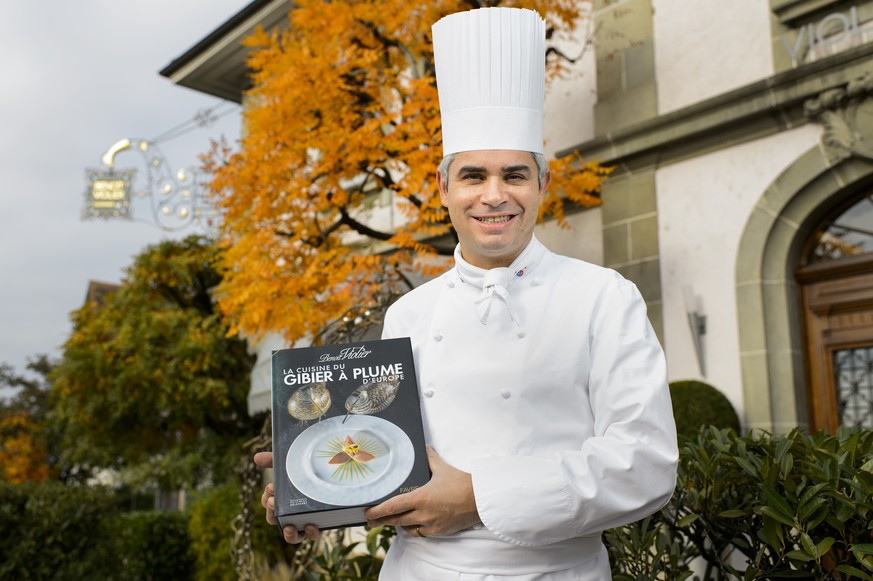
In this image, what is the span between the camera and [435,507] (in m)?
1.52

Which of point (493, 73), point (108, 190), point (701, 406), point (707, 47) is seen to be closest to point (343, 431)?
point (493, 73)

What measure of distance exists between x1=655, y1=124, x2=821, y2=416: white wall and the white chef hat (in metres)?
4.81

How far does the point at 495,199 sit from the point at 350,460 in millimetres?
632

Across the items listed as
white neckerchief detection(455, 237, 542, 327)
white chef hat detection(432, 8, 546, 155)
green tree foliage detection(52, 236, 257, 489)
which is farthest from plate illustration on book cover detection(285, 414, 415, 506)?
green tree foliage detection(52, 236, 257, 489)

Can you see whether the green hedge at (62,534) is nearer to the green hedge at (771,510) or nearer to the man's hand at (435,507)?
the green hedge at (771,510)

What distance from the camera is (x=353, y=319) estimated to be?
4.95 meters

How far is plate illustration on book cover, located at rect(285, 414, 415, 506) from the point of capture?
5.01 feet

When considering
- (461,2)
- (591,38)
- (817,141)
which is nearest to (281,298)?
(461,2)

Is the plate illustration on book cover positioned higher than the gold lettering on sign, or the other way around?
the gold lettering on sign

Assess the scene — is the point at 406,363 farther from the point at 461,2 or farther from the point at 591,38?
the point at 591,38

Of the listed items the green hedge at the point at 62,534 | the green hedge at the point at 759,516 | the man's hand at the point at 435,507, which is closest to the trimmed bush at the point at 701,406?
the green hedge at the point at 759,516

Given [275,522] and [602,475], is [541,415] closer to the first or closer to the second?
[602,475]

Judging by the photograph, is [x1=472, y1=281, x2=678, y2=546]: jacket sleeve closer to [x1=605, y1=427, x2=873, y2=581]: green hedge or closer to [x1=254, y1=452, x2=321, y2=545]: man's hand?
[x1=254, y1=452, x2=321, y2=545]: man's hand

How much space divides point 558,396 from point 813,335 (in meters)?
5.13
